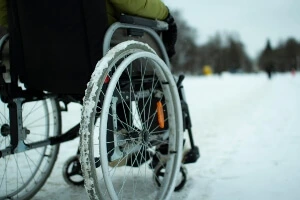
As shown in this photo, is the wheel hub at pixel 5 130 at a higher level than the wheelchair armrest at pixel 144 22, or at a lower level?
lower

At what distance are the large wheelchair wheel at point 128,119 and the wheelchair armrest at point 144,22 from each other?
0.54ft

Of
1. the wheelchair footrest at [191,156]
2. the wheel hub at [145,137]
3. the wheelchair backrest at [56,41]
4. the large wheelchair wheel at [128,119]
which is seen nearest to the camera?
the large wheelchair wheel at [128,119]

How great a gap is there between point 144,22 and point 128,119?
58 cm

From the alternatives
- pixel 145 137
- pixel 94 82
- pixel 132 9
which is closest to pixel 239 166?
pixel 145 137

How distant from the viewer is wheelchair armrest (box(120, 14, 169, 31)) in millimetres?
1791

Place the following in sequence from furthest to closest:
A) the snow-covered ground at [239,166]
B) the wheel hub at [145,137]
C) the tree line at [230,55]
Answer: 1. the tree line at [230,55]
2. the snow-covered ground at [239,166]
3. the wheel hub at [145,137]

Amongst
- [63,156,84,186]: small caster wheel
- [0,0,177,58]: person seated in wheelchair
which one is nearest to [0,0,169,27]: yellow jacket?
[0,0,177,58]: person seated in wheelchair

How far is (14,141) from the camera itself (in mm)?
1930

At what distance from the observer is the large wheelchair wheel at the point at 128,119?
1.44 m

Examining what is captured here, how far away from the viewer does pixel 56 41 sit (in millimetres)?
1846

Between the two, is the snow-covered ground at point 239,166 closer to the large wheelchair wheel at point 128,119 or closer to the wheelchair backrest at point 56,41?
the large wheelchair wheel at point 128,119

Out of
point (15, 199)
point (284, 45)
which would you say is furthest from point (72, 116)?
point (284, 45)

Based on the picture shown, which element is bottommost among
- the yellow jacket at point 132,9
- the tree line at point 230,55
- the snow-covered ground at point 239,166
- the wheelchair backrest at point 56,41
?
the tree line at point 230,55

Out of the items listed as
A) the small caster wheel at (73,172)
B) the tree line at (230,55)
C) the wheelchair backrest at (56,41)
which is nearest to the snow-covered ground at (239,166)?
the small caster wheel at (73,172)
